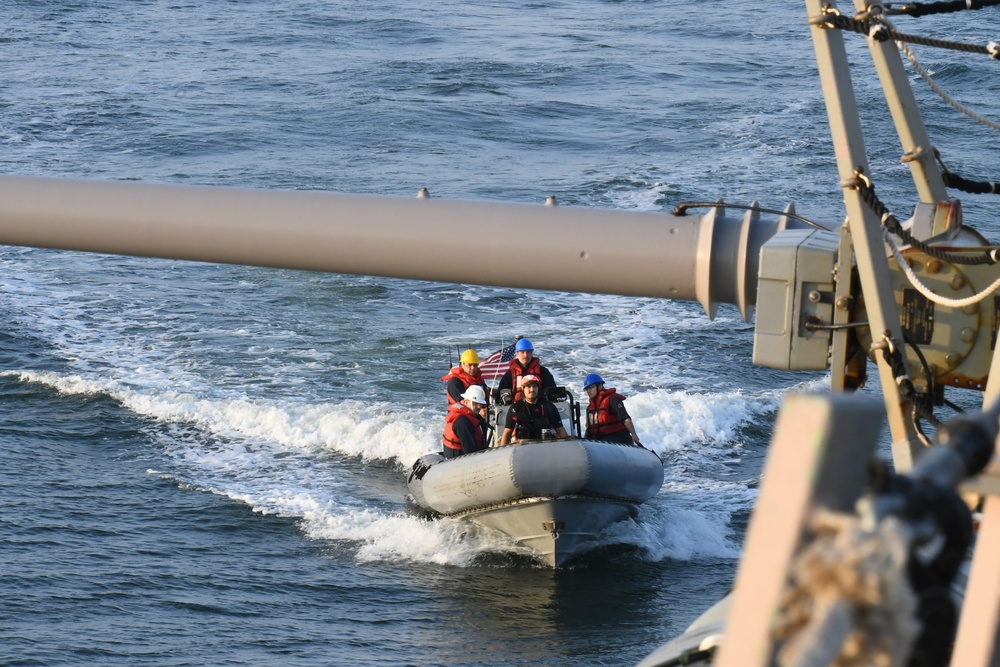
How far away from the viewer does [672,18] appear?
47.1 m

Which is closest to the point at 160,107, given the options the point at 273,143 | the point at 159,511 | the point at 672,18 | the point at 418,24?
the point at 273,143

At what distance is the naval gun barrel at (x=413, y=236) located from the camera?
3.45 m

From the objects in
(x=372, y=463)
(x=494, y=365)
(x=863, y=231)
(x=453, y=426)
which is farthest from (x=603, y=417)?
(x=863, y=231)

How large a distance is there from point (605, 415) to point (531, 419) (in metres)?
0.98

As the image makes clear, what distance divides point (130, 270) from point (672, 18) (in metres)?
25.4

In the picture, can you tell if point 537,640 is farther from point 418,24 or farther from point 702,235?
point 418,24

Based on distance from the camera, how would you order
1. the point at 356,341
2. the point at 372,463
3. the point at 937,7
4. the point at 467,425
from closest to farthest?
the point at 937,7 → the point at 467,425 → the point at 372,463 → the point at 356,341

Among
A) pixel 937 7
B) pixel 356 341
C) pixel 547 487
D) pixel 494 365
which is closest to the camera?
pixel 937 7

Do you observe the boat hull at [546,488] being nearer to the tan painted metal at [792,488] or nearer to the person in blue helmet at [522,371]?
the person in blue helmet at [522,371]

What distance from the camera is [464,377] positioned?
54.2ft

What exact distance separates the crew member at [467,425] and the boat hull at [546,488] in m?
0.19

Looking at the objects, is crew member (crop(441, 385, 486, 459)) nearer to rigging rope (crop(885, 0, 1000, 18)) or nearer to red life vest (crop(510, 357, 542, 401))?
red life vest (crop(510, 357, 542, 401))

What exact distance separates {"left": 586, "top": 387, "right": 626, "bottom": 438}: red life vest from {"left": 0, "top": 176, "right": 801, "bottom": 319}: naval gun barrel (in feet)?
40.3

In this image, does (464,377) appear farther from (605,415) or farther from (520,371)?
(605,415)
